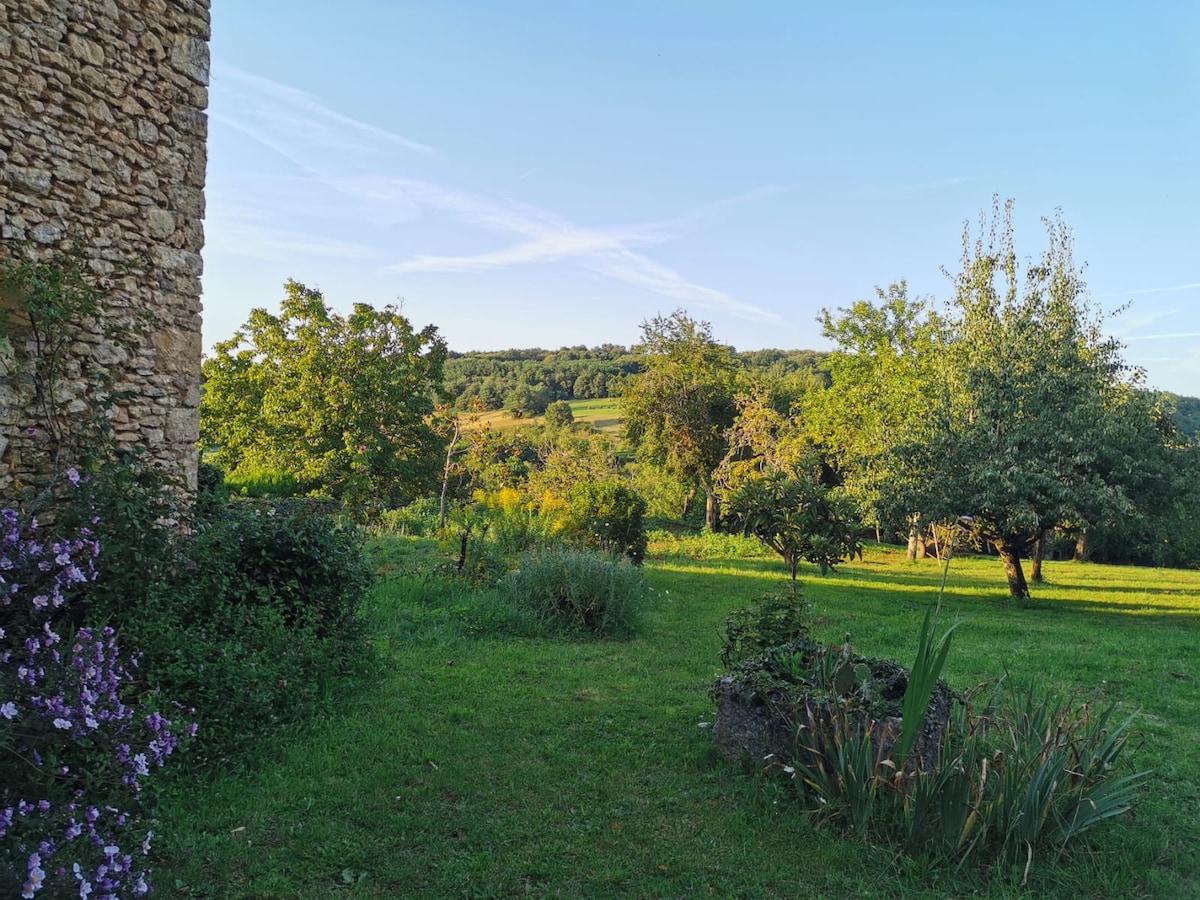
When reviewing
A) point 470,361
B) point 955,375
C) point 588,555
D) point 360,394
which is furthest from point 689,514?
point 470,361

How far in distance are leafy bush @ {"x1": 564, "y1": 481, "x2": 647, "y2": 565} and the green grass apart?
13.8ft

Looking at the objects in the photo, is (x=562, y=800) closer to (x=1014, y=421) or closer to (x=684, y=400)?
(x=1014, y=421)

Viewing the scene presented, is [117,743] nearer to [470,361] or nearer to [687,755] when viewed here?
[687,755]

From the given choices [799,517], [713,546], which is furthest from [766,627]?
[713,546]

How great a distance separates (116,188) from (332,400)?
14134 millimetres

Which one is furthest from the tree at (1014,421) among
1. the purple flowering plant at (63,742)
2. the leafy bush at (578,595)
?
the purple flowering plant at (63,742)

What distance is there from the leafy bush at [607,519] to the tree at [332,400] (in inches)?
293

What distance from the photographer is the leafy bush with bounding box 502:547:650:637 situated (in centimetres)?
769

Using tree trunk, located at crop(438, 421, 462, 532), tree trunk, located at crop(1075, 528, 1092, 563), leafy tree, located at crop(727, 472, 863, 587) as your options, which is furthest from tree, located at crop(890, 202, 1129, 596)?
tree trunk, located at crop(1075, 528, 1092, 563)

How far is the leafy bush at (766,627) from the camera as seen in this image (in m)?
5.18

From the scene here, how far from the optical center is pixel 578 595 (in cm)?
773

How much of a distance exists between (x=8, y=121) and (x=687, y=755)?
5.21 m

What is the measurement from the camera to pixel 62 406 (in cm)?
420

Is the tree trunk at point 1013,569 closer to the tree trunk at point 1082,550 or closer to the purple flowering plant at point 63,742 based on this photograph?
the purple flowering plant at point 63,742
